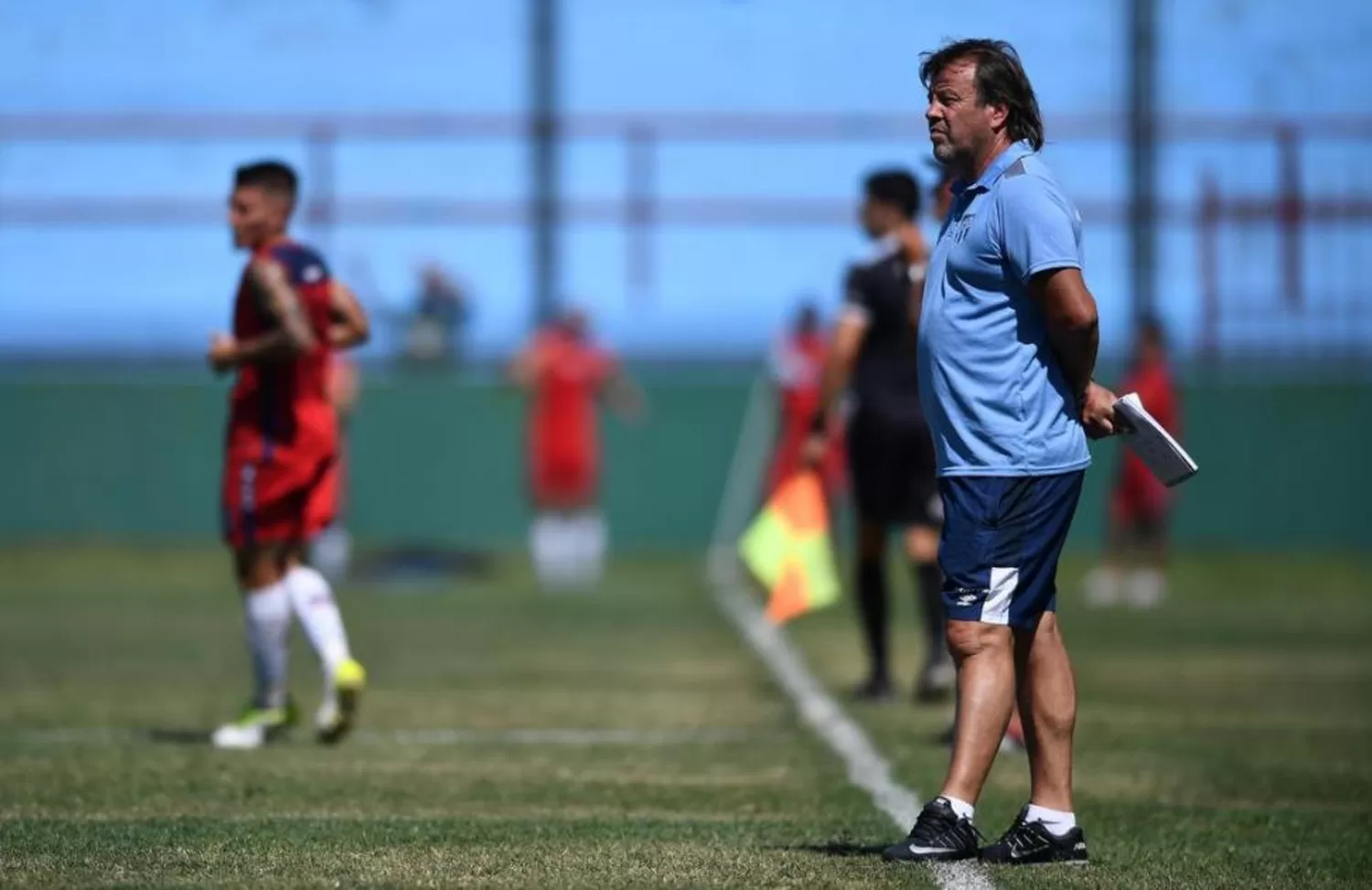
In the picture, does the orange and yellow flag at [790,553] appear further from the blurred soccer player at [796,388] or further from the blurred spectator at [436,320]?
the blurred spectator at [436,320]

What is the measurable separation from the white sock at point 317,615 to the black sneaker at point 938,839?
11.6 feet

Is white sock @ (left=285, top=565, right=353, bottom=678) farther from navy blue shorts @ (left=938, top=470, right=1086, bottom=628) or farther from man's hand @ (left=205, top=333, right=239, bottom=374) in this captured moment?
navy blue shorts @ (left=938, top=470, right=1086, bottom=628)

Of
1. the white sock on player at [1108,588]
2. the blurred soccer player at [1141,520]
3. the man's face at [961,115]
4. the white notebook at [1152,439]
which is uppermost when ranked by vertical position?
the man's face at [961,115]

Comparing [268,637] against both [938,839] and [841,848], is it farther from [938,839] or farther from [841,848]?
[938,839]

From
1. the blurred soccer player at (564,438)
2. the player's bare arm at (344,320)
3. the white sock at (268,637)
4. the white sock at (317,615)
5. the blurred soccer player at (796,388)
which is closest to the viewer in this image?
the white sock at (317,615)

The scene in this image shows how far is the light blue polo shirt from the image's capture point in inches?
259

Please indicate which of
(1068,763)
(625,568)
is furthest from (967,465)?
(625,568)

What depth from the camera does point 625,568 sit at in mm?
23844

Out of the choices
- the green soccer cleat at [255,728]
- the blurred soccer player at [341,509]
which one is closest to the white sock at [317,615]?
the green soccer cleat at [255,728]

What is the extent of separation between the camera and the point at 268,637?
9.76 m

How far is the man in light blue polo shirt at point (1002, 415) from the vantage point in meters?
6.51

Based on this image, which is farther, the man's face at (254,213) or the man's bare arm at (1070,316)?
the man's face at (254,213)

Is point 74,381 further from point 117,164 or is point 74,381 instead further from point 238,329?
point 238,329

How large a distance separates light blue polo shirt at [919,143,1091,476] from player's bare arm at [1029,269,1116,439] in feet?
0.13
